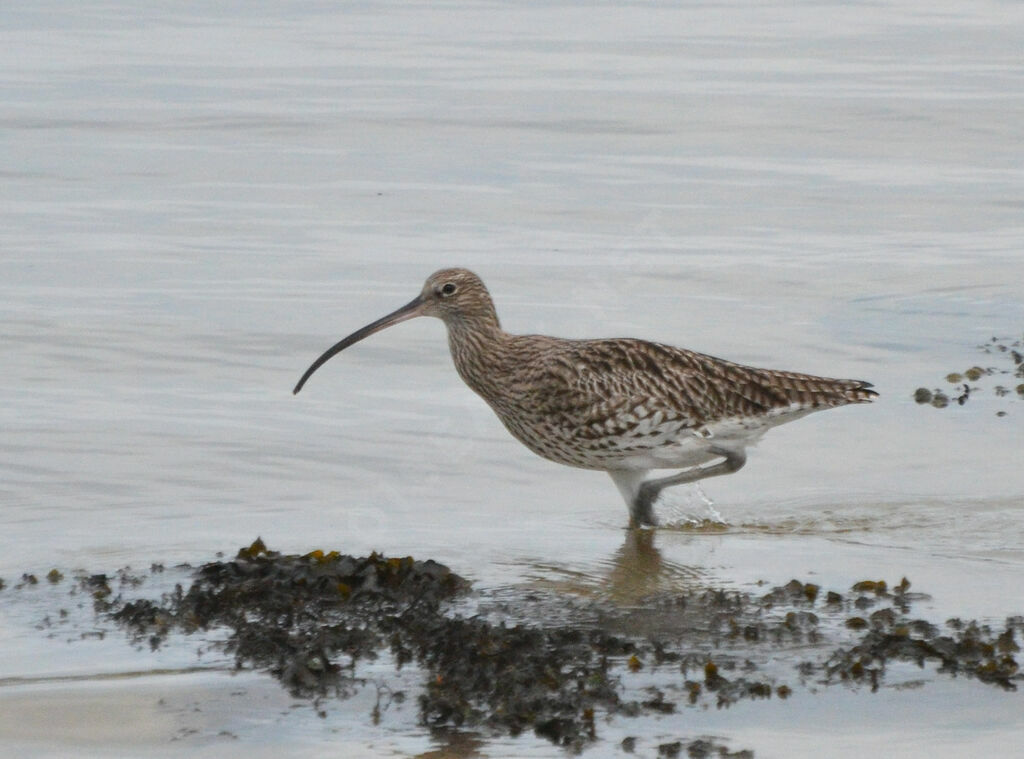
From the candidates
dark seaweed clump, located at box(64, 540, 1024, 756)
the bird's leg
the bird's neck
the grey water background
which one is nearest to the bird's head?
the bird's neck

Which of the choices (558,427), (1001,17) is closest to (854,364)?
(558,427)

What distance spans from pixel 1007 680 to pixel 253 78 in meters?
19.5

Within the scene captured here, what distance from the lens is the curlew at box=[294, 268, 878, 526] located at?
31.7 ft

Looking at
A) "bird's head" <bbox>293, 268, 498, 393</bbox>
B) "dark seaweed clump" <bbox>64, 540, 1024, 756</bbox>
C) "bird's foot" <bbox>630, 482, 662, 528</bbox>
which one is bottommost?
"dark seaweed clump" <bbox>64, 540, 1024, 756</bbox>

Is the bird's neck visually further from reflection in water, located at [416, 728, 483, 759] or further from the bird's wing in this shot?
reflection in water, located at [416, 728, 483, 759]

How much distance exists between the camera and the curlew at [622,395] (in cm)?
965

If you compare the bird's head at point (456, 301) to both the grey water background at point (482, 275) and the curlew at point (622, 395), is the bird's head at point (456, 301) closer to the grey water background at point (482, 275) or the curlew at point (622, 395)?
the curlew at point (622, 395)

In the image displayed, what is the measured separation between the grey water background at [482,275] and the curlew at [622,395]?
371 millimetres

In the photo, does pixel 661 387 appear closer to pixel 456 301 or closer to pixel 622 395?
pixel 622 395

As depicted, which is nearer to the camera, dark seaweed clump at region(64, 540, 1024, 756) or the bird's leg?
dark seaweed clump at region(64, 540, 1024, 756)

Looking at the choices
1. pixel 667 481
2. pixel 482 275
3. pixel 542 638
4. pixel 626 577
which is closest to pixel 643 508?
pixel 667 481

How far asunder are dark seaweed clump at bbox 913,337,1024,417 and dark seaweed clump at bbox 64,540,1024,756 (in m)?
4.71

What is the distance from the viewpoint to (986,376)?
42.0 ft

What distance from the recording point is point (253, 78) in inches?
969
